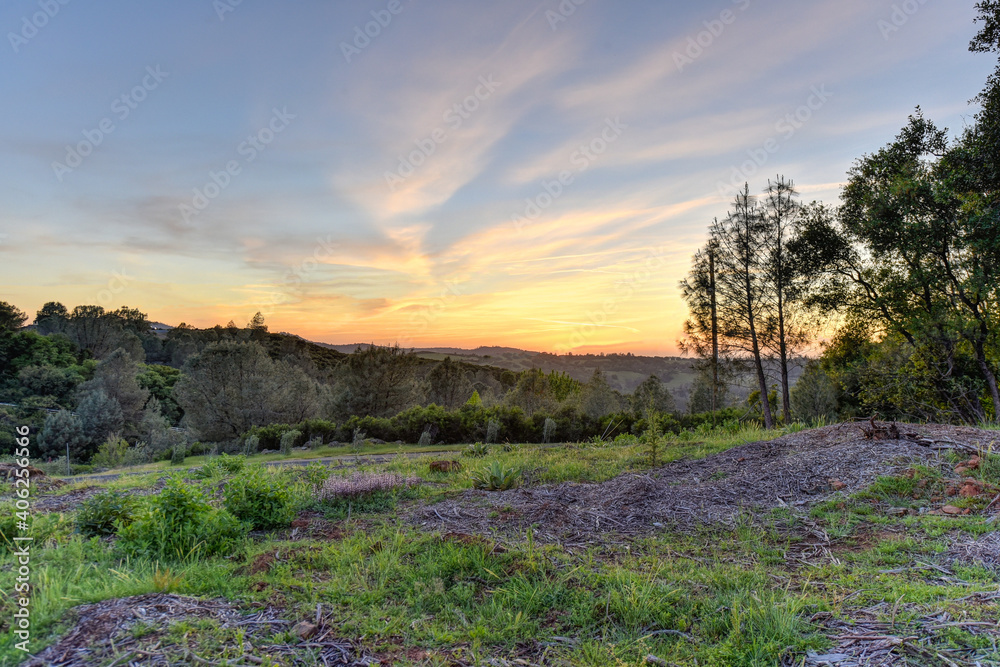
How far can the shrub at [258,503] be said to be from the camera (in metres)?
5.74

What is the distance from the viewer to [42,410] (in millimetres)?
31344

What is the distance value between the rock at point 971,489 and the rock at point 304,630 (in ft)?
22.2

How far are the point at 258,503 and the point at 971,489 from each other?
7962 mm

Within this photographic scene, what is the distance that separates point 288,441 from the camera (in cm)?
1633

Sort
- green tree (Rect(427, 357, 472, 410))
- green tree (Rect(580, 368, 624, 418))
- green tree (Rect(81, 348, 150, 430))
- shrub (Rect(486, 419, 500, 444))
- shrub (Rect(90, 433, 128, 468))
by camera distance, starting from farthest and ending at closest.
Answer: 1. green tree (Rect(427, 357, 472, 410))
2. green tree (Rect(81, 348, 150, 430))
3. green tree (Rect(580, 368, 624, 418))
4. shrub (Rect(90, 433, 128, 468))
5. shrub (Rect(486, 419, 500, 444))

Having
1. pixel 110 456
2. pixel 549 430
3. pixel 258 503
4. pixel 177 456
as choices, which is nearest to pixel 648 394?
pixel 549 430

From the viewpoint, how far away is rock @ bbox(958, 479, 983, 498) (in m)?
5.66

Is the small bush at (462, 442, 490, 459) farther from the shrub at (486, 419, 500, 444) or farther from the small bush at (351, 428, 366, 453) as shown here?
the small bush at (351, 428, 366, 453)

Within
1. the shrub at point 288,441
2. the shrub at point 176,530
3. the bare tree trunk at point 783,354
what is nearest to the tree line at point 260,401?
the shrub at point 288,441

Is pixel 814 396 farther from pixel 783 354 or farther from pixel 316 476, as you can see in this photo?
pixel 316 476

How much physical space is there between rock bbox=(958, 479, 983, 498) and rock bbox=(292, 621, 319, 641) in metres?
6.76

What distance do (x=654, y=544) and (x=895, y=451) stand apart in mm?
4719

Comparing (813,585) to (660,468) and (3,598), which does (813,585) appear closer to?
(660,468)

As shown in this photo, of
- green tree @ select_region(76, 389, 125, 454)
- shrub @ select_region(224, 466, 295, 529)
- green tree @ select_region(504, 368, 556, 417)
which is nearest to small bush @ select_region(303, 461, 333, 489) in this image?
shrub @ select_region(224, 466, 295, 529)
